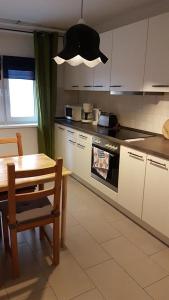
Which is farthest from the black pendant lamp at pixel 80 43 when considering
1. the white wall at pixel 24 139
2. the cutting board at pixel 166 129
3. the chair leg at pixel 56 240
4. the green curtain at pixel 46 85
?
the white wall at pixel 24 139

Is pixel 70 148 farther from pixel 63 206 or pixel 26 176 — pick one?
pixel 26 176

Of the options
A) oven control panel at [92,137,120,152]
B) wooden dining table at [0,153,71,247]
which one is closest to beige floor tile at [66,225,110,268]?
wooden dining table at [0,153,71,247]

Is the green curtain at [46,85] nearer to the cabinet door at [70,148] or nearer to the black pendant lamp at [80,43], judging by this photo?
the cabinet door at [70,148]

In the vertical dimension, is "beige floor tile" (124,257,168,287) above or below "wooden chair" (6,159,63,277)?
below

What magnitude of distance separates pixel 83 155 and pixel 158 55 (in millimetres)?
1583

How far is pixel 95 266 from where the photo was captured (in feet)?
6.32

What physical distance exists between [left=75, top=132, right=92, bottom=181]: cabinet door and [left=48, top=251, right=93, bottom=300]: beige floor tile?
1.45 m

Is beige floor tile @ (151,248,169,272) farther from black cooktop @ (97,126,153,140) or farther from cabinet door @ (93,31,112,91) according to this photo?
cabinet door @ (93,31,112,91)

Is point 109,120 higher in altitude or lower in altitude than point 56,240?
higher

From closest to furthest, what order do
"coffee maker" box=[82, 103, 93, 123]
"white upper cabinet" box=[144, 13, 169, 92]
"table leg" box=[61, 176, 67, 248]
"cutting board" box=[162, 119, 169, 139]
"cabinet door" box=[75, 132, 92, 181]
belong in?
1. "table leg" box=[61, 176, 67, 248]
2. "white upper cabinet" box=[144, 13, 169, 92]
3. "cutting board" box=[162, 119, 169, 139]
4. "cabinet door" box=[75, 132, 92, 181]
5. "coffee maker" box=[82, 103, 93, 123]

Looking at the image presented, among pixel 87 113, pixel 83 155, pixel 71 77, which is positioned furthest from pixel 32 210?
pixel 71 77

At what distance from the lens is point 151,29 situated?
2.38 meters

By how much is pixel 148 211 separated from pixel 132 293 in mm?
819

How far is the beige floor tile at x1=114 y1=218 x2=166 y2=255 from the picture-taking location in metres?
2.18
